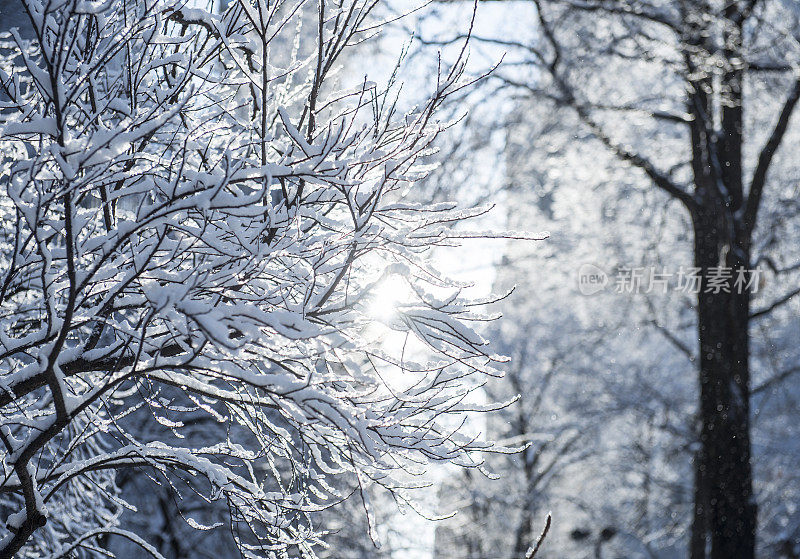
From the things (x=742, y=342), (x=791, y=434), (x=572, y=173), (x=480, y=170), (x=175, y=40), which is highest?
(x=572, y=173)

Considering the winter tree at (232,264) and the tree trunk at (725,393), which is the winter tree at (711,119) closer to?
the tree trunk at (725,393)

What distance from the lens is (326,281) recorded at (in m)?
2.81

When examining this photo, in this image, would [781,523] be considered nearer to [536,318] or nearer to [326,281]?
[536,318]

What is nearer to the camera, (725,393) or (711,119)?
(725,393)

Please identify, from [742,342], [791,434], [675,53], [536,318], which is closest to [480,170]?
[675,53]

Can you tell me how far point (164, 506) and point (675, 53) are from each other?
6.79 m
